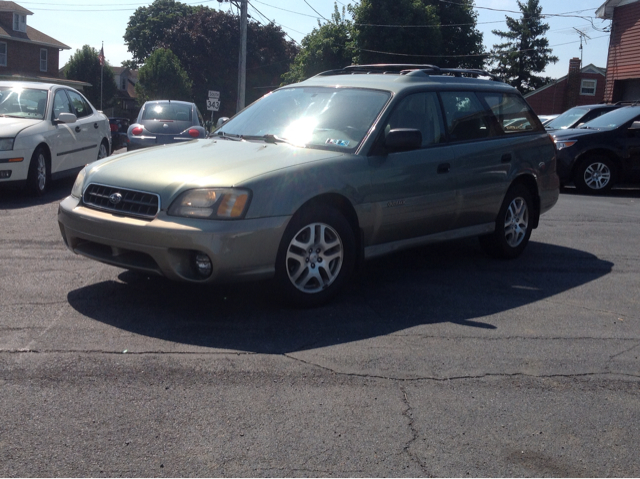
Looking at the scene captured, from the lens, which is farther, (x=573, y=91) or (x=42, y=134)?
(x=573, y=91)

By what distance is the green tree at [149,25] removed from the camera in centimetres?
7975

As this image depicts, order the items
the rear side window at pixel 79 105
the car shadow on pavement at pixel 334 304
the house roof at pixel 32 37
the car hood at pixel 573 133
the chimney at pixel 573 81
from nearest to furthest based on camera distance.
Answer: the car shadow on pavement at pixel 334 304
the rear side window at pixel 79 105
the car hood at pixel 573 133
the chimney at pixel 573 81
the house roof at pixel 32 37

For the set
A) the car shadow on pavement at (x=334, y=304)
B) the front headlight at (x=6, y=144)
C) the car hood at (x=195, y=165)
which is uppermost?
the car hood at (x=195, y=165)

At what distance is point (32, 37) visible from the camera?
163ft

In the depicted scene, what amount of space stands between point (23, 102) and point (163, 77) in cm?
5240

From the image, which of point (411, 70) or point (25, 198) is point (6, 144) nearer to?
point (25, 198)

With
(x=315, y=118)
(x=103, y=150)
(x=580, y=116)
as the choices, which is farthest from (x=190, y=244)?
(x=580, y=116)

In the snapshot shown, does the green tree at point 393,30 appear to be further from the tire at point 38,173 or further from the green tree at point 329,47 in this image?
the tire at point 38,173

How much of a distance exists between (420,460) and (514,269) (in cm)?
421

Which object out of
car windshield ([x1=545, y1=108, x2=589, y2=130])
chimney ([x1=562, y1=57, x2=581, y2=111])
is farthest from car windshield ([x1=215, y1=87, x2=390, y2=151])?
chimney ([x1=562, y1=57, x2=581, y2=111])

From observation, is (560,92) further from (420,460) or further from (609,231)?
(420,460)

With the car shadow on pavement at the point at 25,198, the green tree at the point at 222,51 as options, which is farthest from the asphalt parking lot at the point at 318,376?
the green tree at the point at 222,51

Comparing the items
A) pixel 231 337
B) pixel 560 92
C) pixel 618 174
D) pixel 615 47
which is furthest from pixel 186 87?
pixel 231 337

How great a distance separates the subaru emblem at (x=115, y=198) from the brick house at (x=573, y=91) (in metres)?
41.7
